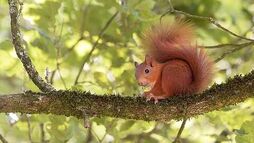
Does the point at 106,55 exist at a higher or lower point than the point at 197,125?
higher

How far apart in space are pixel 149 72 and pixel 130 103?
19cm

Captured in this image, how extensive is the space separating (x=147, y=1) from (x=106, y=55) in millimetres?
733

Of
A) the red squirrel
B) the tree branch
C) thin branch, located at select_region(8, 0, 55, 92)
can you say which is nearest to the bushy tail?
the red squirrel

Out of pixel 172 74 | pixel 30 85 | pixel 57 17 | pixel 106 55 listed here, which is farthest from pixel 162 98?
pixel 106 55

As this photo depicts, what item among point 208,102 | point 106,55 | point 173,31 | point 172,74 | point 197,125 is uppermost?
point 106,55

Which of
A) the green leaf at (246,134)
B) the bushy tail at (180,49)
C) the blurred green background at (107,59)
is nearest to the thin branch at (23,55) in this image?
the blurred green background at (107,59)

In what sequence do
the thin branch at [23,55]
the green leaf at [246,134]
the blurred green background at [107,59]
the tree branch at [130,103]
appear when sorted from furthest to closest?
the blurred green background at [107,59]
the green leaf at [246,134]
the thin branch at [23,55]
the tree branch at [130,103]

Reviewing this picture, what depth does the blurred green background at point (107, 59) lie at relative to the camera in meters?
2.52

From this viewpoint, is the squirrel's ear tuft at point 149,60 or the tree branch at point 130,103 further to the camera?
the squirrel's ear tuft at point 149,60

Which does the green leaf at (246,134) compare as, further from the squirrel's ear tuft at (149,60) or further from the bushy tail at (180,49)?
the squirrel's ear tuft at (149,60)

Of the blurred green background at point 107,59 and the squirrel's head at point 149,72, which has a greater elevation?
the blurred green background at point 107,59

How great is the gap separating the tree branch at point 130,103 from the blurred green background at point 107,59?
32cm

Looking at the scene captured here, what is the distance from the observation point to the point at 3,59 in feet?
9.16

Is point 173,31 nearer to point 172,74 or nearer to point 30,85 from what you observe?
point 172,74
